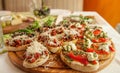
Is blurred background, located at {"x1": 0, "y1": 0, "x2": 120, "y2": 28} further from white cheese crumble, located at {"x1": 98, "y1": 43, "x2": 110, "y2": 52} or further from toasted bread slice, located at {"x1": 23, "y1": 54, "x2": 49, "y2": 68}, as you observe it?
toasted bread slice, located at {"x1": 23, "y1": 54, "x2": 49, "y2": 68}

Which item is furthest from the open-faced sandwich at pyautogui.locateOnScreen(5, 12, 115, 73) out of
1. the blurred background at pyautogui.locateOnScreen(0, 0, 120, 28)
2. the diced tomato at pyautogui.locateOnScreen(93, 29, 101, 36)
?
the blurred background at pyautogui.locateOnScreen(0, 0, 120, 28)

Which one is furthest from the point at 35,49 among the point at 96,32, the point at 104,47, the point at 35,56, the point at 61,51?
the point at 96,32

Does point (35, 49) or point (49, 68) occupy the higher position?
point (35, 49)

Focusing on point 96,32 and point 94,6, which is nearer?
point 96,32

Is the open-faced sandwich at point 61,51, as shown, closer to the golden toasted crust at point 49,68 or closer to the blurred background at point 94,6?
the golden toasted crust at point 49,68

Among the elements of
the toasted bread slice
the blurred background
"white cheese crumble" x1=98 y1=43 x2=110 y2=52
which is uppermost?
the blurred background

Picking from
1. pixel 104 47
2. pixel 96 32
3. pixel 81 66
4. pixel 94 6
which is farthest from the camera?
pixel 94 6

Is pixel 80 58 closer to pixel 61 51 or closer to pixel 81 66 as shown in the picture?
pixel 81 66

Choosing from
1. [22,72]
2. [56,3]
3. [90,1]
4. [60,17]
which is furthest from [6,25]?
[90,1]

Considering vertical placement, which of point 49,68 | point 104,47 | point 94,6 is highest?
point 94,6

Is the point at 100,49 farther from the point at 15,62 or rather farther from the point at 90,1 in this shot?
the point at 90,1

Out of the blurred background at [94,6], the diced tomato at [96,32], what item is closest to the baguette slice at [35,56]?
the diced tomato at [96,32]

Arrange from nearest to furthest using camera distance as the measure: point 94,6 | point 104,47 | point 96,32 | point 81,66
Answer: point 81,66 → point 104,47 → point 96,32 → point 94,6
